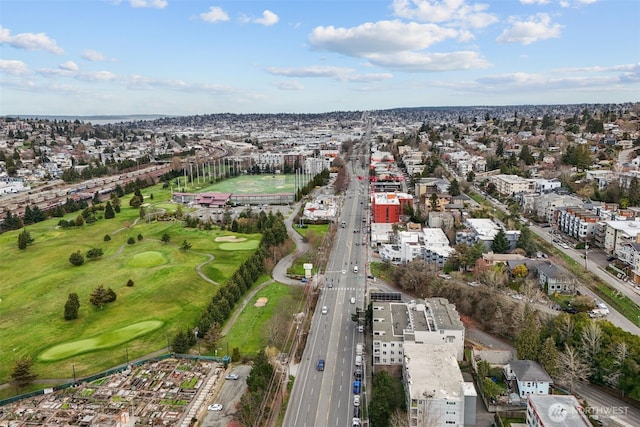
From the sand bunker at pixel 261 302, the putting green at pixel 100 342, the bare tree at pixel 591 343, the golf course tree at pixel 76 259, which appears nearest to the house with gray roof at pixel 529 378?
the bare tree at pixel 591 343

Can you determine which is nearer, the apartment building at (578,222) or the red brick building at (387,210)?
the apartment building at (578,222)

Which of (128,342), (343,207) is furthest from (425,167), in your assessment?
(128,342)

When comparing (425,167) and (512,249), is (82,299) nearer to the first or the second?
(512,249)

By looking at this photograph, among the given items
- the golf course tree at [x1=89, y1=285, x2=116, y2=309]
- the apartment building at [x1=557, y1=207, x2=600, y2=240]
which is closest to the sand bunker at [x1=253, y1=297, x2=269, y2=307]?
the golf course tree at [x1=89, y1=285, x2=116, y2=309]

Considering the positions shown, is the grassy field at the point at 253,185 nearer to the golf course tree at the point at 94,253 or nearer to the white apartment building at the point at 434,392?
the golf course tree at the point at 94,253

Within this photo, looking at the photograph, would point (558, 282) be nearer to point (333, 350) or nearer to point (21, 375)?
point (333, 350)

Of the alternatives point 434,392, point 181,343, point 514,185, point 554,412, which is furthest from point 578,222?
point 181,343

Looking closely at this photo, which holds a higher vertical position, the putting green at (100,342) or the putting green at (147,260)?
the putting green at (147,260)
